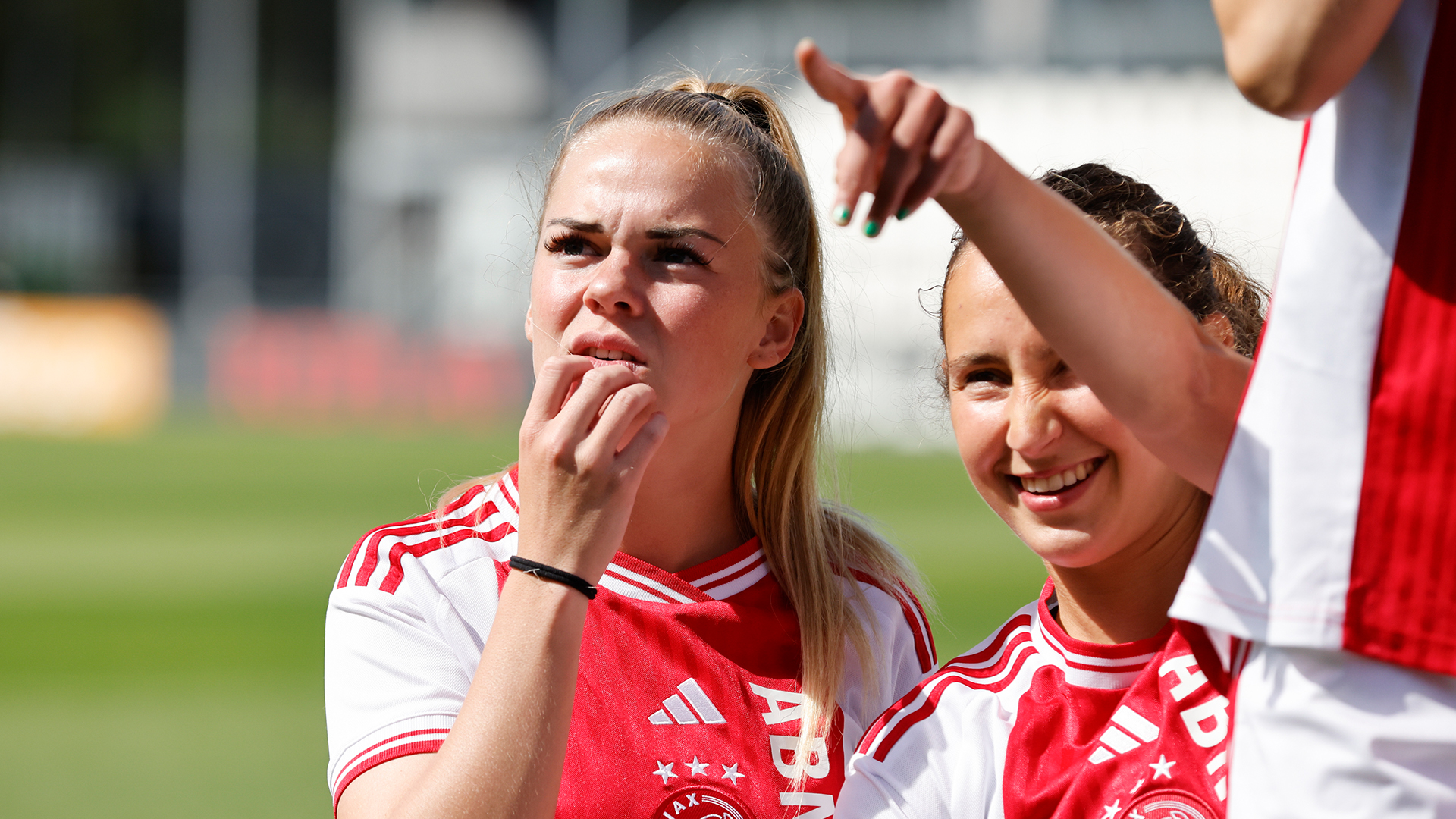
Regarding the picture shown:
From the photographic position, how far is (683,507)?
8.68 feet

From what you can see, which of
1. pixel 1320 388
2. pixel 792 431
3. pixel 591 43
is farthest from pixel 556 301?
pixel 591 43

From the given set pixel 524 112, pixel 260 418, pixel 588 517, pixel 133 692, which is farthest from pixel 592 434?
pixel 524 112

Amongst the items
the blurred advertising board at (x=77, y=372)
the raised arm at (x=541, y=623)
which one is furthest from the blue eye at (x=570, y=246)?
the blurred advertising board at (x=77, y=372)

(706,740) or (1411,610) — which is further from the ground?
(1411,610)

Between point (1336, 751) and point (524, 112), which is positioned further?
point (524, 112)

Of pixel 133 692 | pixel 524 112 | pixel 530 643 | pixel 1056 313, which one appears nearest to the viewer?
pixel 1056 313

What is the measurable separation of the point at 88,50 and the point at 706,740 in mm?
48988

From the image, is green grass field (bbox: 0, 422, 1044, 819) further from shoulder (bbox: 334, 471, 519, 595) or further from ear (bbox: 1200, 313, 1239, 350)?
ear (bbox: 1200, 313, 1239, 350)

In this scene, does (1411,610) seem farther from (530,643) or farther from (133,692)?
(133,692)

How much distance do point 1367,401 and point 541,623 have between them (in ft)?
3.51

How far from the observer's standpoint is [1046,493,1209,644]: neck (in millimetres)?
2164

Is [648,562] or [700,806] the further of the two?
[648,562]

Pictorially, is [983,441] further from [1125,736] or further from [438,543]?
[438,543]

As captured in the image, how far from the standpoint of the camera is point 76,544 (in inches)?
548
